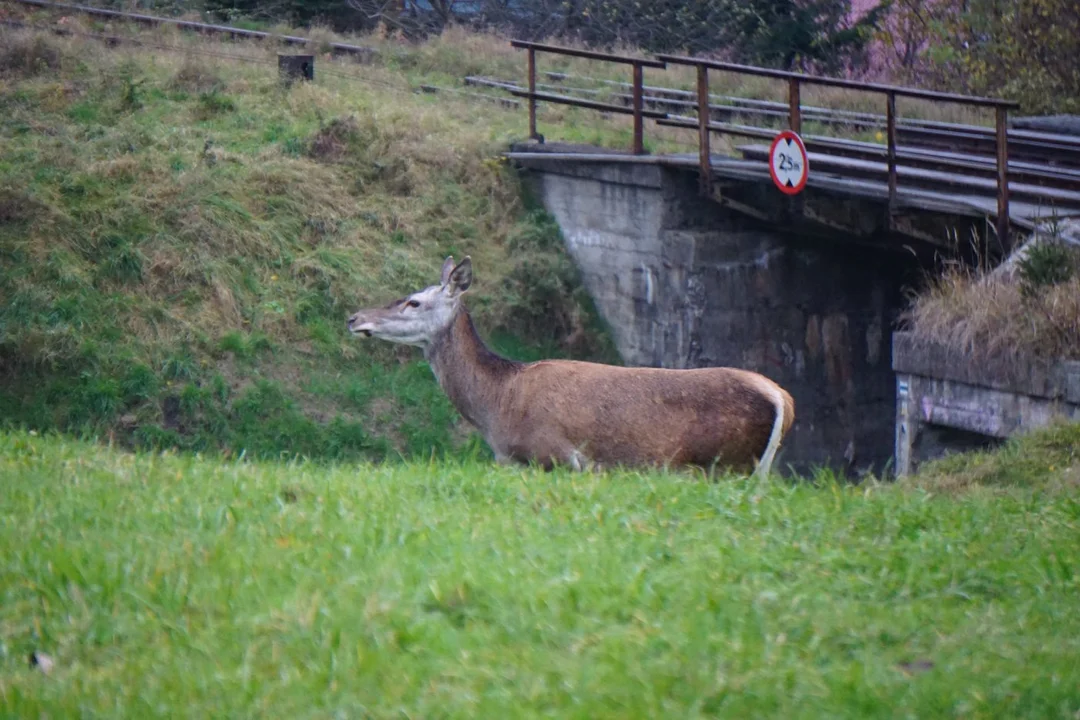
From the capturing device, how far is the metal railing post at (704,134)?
52.8 ft

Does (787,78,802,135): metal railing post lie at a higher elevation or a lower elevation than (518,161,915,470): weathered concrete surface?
higher

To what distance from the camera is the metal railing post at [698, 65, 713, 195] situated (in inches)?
634

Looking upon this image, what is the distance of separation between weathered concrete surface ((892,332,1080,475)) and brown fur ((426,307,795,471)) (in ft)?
6.92

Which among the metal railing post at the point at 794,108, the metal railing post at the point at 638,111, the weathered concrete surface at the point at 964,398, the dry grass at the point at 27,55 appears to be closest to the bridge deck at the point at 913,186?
the metal railing post at the point at 638,111

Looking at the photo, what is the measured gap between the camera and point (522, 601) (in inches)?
204

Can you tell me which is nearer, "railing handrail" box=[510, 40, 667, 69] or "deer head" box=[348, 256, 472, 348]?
"deer head" box=[348, 256, 472, 348]

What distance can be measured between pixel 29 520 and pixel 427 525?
186 centimetres

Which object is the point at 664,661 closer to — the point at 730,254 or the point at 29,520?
the point at 29,520

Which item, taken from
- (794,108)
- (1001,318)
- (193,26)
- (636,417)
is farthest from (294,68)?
(1001,318)

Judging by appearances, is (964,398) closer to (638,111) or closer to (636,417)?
(636,417)

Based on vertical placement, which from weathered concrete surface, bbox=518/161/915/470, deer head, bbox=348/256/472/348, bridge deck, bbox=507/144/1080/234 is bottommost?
weathered concrete surface, bbox=518/161/915/470

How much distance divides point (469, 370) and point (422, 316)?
0.85m

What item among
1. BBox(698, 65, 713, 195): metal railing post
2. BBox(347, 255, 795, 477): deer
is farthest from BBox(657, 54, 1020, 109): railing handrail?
BBox(347, 255, 795, 477): deer

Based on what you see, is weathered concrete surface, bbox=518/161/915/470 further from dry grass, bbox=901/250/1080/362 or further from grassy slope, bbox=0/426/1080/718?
grassy slope, bbox=0/426/1080/718
